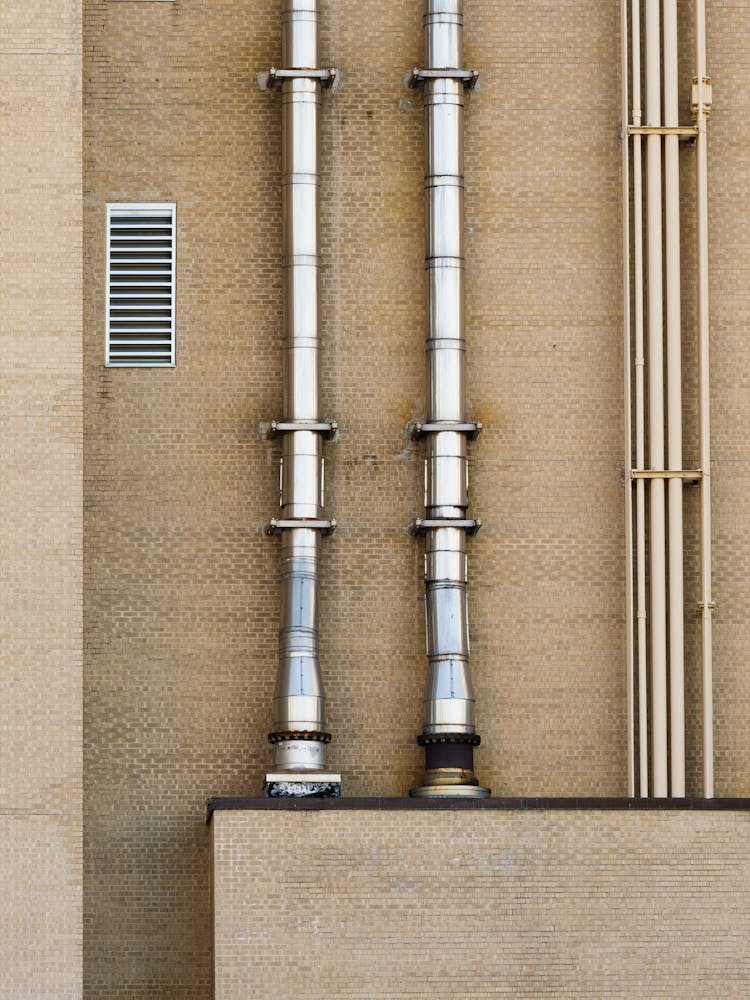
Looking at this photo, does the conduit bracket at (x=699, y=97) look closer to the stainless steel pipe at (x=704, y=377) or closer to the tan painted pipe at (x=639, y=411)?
the stainless steel pipe at (x=704, y=377)

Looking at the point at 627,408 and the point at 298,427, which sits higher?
the point at 627,408

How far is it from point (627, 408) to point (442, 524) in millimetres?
2900

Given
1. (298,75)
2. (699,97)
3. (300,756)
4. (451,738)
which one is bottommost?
(300,756)

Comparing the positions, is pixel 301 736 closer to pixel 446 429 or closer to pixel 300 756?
pixel 300 756

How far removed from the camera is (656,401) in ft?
93.5

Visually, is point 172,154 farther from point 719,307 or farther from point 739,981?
point 739,981

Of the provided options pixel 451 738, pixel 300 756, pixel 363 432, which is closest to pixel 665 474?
pixel 363 432

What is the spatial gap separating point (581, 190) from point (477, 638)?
243 inches

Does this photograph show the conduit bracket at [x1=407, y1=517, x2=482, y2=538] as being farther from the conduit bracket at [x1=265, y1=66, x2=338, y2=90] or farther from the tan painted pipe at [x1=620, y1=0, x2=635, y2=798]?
the conduit bracket at [x1=265, y1=66, x2=338, y2=90]

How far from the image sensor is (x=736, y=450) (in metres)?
28.7

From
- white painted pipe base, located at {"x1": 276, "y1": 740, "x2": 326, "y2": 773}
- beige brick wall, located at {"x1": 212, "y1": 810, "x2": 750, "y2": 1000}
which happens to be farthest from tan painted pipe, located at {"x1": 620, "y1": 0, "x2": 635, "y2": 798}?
white painted pipe base, located at {"x1": 276, "y1": 740, "x2": 326, "y2": 773}

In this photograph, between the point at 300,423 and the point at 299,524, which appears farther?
the point at 300,423

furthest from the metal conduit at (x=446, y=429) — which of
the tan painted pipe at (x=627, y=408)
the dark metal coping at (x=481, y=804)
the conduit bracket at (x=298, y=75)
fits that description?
the tan painted pipe at (x=627, y=408)

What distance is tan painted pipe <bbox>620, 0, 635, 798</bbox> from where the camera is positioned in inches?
1094
